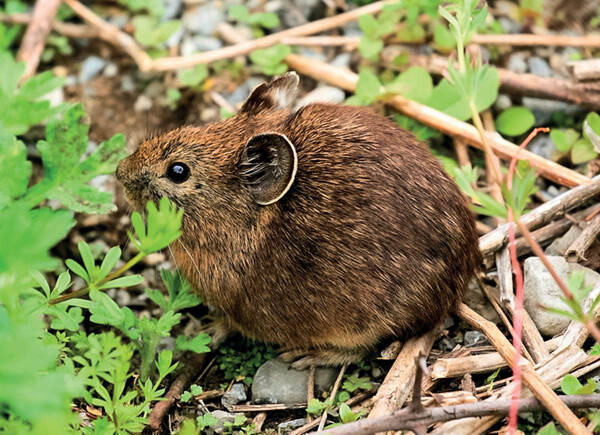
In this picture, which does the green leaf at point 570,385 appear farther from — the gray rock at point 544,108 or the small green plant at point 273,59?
the small green plant at point 273,59

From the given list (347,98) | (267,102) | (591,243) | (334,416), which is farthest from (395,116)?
(334,416)

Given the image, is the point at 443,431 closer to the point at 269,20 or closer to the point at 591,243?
the point at 591,243

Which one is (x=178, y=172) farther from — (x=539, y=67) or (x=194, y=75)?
(x=539, y=67)

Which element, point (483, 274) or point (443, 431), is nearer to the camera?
point (443, 431)

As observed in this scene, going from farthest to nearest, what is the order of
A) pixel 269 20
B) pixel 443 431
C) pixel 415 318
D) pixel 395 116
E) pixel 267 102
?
pixel 269 20 < pixel 395 116 < pixel 267 102 < pixel 415 318 < pixel 443 431

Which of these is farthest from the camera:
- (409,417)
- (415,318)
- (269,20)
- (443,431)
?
(269,20)

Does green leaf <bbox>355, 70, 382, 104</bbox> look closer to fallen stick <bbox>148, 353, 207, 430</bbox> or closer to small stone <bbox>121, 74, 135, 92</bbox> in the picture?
small stone <bbox>121, 74, 135, 92</bbox>

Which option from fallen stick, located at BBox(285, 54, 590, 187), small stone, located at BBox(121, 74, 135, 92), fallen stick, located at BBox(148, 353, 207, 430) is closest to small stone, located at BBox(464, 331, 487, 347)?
fallen stick, located at BBox(285, 54, 590, 187)

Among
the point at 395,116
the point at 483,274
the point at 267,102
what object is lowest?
the point at 483,274

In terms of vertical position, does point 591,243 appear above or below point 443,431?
above
